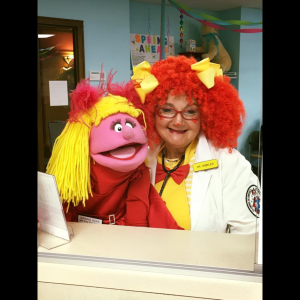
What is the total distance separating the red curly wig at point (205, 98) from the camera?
4.29 ft

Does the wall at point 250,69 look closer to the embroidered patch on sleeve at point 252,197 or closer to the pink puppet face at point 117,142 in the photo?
the embroidered patch on sleeve at point 252,197

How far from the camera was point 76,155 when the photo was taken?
1.14m

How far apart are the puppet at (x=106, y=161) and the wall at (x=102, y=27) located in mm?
57

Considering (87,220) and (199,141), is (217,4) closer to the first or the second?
(199,141)

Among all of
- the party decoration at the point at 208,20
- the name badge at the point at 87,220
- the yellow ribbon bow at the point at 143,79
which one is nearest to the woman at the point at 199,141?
the yellow ribbon bow at the point at 143,79

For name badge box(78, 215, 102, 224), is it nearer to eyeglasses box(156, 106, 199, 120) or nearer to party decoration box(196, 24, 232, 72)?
eyeglasses box(156, 106, 199, 120)

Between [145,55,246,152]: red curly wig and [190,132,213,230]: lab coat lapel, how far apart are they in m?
0.05

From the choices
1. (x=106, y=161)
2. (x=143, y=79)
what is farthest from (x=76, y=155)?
(x=143, y=79)
